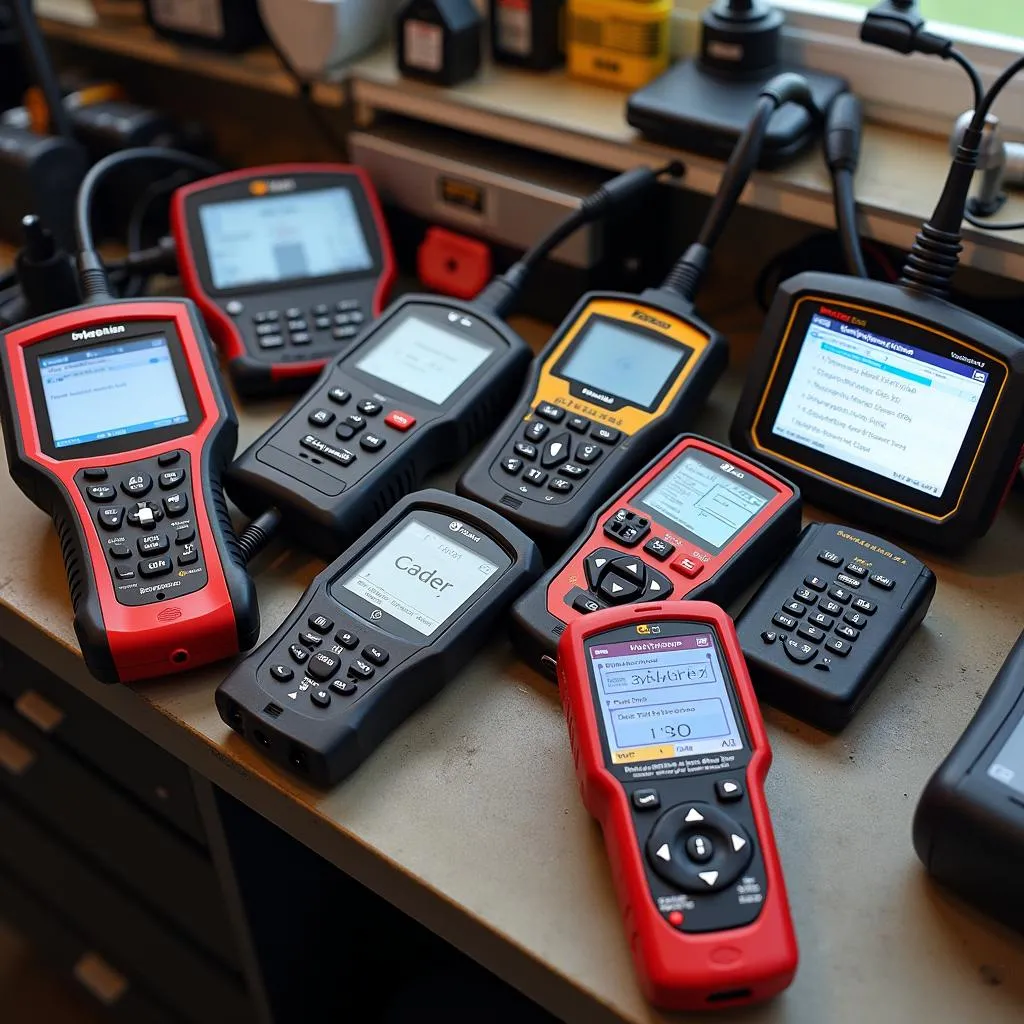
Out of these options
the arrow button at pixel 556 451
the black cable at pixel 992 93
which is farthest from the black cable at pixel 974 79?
the arrow button at pixel 556 451

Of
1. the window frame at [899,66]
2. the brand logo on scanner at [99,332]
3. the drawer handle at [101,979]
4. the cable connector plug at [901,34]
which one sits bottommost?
the drawer handle at [101,979]

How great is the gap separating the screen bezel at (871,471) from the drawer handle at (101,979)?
2.74 feet

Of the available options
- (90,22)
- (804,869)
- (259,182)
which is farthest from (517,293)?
(90,22)

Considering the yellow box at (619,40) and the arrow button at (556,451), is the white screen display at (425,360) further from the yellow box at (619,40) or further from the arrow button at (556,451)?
the yellow box at (619,40)

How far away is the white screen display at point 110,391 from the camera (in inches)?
30.8

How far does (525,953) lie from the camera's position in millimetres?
583

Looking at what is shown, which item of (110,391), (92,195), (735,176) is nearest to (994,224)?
(735,176)

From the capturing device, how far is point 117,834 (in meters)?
1.01

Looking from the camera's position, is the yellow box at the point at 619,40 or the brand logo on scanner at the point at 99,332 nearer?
the brand logo on scanner at the point at 99,332

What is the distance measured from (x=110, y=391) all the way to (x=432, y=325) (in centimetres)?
23

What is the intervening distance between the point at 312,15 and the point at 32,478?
0.51 meters

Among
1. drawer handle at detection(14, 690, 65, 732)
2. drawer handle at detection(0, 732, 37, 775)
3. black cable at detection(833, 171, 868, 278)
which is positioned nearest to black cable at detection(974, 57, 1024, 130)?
black cable at detection(833, 171, 868, 278)

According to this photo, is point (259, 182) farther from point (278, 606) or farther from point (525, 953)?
point (525, 953)

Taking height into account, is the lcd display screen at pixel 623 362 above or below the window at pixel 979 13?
below
